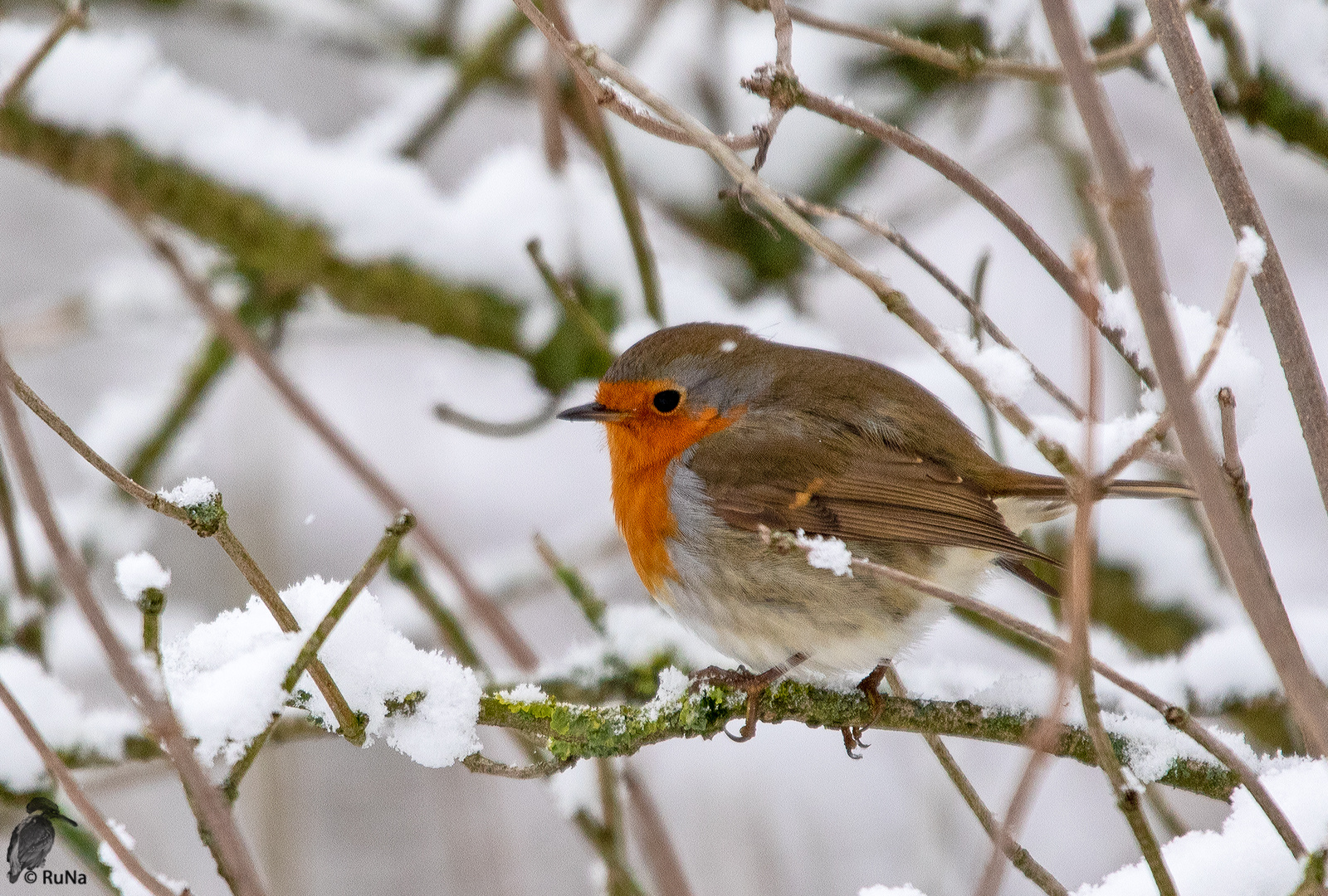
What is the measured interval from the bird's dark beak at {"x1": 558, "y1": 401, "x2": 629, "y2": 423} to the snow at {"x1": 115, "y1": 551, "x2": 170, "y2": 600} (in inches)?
65.8

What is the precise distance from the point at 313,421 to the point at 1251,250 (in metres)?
1.67

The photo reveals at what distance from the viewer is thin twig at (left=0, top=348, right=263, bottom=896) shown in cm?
105

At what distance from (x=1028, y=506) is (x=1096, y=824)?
3.21m

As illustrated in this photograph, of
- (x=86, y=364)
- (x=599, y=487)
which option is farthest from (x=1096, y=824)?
(x=86, y=364)

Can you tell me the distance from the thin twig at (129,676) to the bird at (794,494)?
4.58 feet

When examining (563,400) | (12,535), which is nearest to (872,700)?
(563,400)

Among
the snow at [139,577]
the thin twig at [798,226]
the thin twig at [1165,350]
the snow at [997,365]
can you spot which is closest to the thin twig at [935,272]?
the snow at [997,365]

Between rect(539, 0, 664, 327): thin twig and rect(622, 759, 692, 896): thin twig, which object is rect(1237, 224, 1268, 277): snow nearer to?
rect(622, 759, 692, 896): thin twig

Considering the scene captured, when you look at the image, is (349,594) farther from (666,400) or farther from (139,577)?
(666,400)

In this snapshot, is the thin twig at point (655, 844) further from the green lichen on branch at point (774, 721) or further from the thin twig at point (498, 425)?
the thin twig at point (498, 425)

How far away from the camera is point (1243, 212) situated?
141cm

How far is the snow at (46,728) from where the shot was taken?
2338mm
